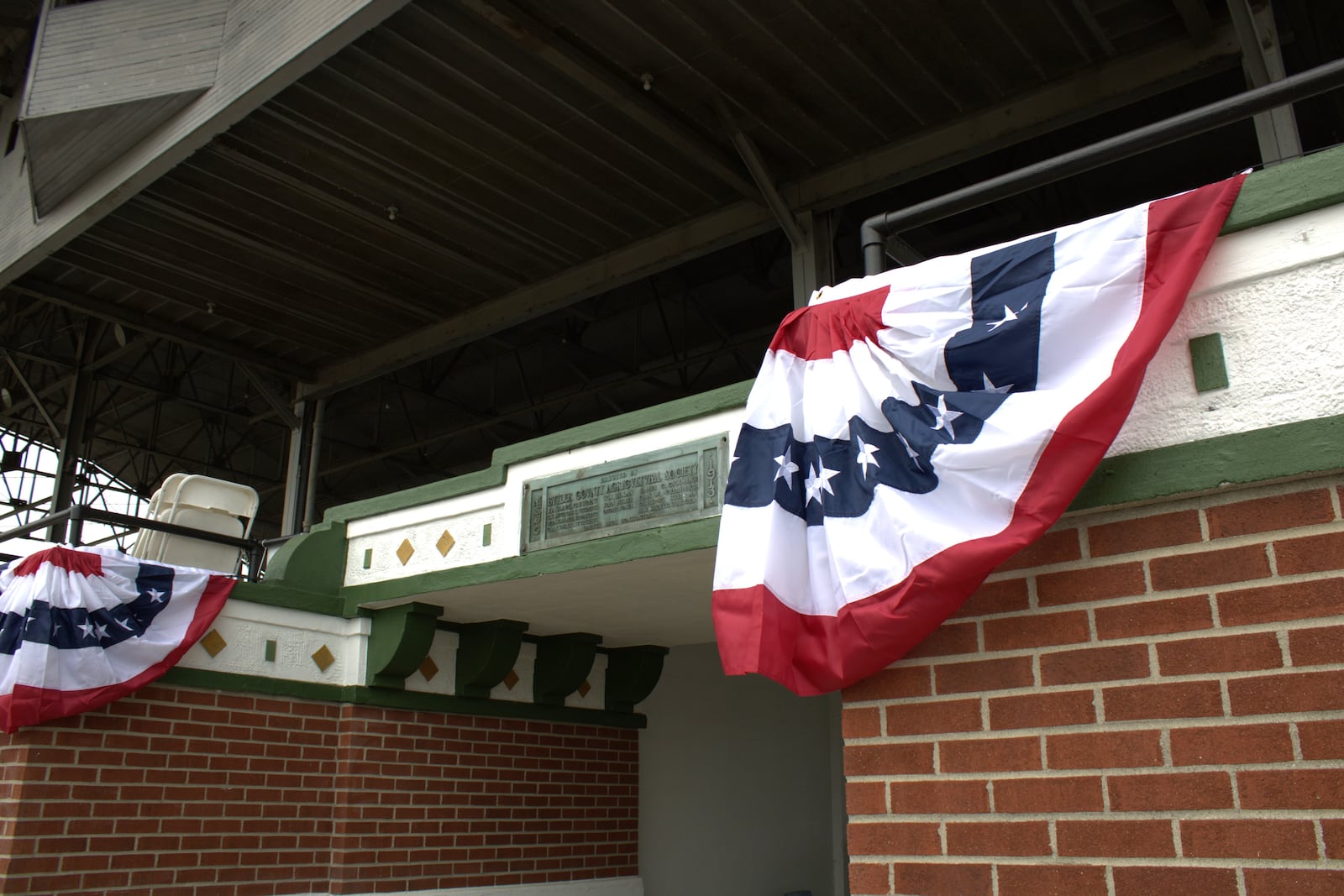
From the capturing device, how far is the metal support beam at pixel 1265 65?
720 cm

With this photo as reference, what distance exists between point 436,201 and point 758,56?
12.0ft

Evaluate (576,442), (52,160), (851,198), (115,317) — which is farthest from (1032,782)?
(115,317)

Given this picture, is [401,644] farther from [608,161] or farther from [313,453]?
[313,453]

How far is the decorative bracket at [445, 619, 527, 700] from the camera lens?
7914 mm

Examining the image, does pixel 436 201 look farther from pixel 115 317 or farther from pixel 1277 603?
pixel 1277 603

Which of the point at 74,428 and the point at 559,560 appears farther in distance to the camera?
the point at 74,428

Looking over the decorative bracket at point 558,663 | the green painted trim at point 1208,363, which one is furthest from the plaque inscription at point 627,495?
the green painted trim at point 1208,363

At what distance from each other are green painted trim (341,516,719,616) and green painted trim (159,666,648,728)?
578 millimetres

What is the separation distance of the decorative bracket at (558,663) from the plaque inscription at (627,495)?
209 centimetres

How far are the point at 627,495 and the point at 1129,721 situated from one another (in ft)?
11.1

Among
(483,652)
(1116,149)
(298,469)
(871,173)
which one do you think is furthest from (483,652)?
(298,469)

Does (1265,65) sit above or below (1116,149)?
above

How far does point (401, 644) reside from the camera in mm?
7414

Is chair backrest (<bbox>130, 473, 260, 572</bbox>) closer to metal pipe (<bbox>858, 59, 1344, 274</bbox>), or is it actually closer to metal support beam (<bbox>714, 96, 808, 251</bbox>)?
metal support beam (<bbox>714, 96, 808, 251</bbox>)
